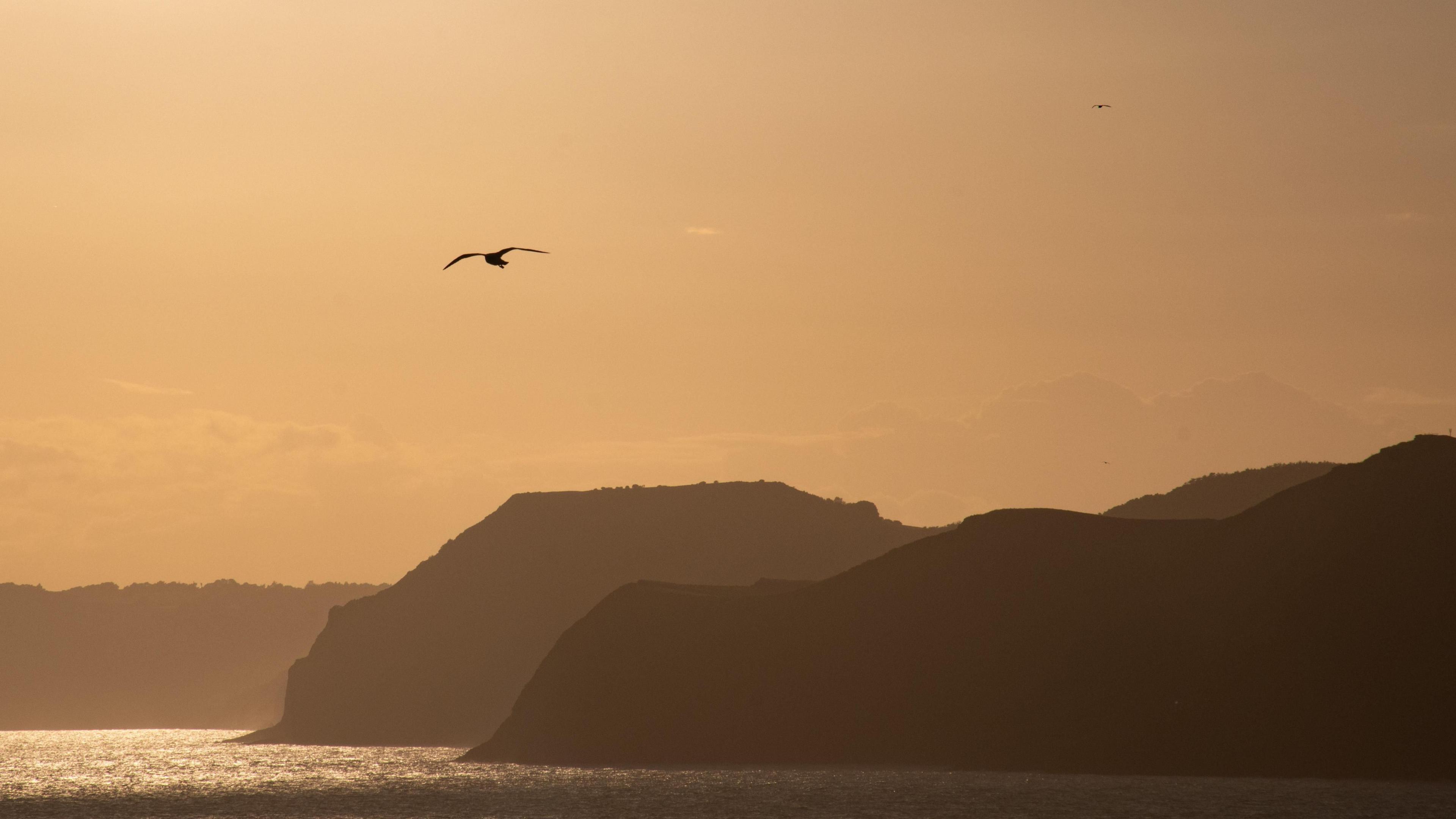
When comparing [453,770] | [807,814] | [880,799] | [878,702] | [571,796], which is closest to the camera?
[807,814]

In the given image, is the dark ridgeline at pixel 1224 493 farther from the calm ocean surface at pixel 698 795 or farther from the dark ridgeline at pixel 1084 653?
the calm ocean surface at pixel 698 795

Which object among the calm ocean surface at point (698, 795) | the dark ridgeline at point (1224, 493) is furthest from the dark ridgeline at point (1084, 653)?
the dark ridgeline at point (1224, 493)

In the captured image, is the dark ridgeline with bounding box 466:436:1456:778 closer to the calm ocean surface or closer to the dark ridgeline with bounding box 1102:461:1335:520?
the calm ocean surface

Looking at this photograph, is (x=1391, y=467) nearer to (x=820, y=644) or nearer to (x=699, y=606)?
(x=820, y=644)

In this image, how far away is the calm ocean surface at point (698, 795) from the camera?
89562mm

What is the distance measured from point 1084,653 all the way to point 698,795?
3347 cm

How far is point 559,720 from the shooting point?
14850cm

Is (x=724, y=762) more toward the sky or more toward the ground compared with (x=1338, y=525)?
more toward the ground

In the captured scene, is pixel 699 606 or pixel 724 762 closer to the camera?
pixel 724 762

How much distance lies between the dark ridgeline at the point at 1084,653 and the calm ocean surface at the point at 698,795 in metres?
4.12

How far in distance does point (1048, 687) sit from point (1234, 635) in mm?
14590

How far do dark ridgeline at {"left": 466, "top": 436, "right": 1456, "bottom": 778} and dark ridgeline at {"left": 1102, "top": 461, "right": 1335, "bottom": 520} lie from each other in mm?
31772

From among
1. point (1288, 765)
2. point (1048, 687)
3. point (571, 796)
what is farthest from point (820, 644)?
point (1288, 765)

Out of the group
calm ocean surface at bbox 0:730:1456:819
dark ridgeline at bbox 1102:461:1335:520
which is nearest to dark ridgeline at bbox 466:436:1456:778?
calm ocean surface at bbox 0:730:1456:819
